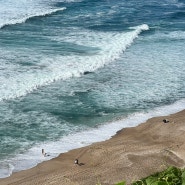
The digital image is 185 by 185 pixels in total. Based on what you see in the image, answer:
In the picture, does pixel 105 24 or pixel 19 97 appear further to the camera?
pixel 105 24

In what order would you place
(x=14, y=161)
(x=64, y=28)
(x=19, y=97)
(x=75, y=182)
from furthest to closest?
(x=64, y=28), (x=19, y=97), (x=14, y=161), (x=75, y=182)

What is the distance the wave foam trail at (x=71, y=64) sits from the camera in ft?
71.9

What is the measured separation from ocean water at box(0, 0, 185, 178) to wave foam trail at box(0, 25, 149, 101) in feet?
0.15

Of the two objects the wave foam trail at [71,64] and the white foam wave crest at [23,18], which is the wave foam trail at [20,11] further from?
the wave foam trail at [71,64]

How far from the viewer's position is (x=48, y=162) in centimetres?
1483

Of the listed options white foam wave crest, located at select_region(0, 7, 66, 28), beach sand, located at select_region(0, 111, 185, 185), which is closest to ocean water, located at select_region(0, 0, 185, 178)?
white foam wave crest, located at select_region(0, 7, 66, 28)

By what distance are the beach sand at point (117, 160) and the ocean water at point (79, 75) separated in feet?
2.20

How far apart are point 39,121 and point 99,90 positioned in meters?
4.69

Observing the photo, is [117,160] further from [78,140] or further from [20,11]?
[20,11]

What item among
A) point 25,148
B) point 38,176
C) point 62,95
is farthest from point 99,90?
point 38,176

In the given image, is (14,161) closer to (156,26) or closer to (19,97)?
A: (19,97)

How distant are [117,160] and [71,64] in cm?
1244

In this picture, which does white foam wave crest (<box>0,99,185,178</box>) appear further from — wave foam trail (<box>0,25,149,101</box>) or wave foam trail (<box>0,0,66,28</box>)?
wave foam trail (<box>0,0,66,28</box>)

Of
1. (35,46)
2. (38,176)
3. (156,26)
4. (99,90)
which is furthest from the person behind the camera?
(156,26)
